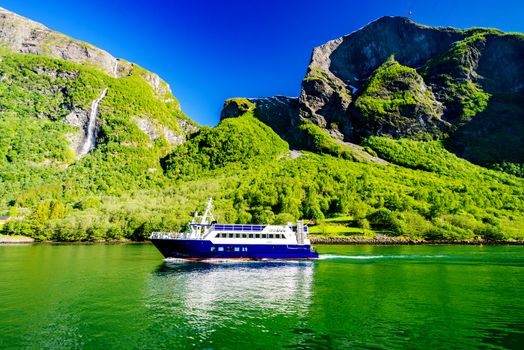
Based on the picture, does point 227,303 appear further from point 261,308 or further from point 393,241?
point 393,241

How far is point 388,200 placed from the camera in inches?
6964

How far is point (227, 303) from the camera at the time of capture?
38219 mm

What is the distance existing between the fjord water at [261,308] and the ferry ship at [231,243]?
10.8 m

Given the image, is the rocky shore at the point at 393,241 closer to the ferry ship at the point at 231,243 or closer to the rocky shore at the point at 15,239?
the ferry ship at the point at 231,243

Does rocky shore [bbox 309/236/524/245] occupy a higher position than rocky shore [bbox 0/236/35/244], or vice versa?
rocky shore [bbox 309/236/524/245]

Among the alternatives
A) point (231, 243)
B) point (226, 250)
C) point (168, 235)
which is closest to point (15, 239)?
point (168, 235)

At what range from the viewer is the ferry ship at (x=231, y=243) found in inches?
2879

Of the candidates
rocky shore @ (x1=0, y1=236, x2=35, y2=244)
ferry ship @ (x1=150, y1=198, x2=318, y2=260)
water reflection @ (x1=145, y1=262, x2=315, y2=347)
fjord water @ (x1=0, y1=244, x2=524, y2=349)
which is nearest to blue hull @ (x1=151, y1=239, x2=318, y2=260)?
ferry ship @ (x1=150, y1=198, x2=318, y2=260)

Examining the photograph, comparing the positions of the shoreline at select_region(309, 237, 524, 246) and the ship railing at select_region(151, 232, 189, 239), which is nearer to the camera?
the ship railing at select_region(151, 232, 189, 239)

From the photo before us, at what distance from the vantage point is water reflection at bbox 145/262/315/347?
92.0ft

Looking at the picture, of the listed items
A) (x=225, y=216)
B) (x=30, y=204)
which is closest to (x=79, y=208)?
(x=30, y=204)

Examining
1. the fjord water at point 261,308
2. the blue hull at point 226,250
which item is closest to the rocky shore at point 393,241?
the blue hull at point 226,250

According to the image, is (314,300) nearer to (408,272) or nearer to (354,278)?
(354,278)

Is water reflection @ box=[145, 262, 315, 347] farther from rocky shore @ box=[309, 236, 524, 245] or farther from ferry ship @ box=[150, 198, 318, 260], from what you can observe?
rocky shore @ box=[309, 236, 524, 245]
